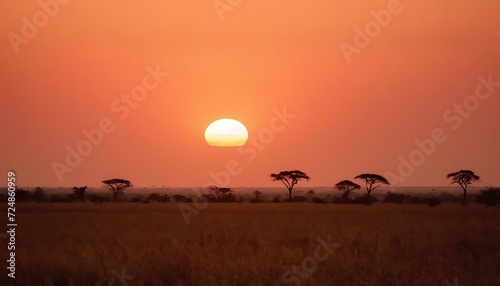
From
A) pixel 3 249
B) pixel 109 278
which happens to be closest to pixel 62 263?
pixel 109 278

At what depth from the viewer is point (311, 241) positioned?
18641mm

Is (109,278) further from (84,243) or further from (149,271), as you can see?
(84,243)

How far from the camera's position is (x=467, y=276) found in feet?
39.1

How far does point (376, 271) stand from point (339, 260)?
5.28 ft

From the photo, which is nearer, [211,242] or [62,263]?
[62,263]

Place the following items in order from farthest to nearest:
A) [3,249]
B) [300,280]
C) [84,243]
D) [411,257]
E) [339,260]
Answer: [84,243]
[3,249]
[411,257]
[339,260]
[300,280]

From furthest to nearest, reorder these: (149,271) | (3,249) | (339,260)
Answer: (3,249)
(339,260)
(149,271)

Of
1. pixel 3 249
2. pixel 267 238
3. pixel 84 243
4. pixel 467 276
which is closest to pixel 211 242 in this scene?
pixel 267 238

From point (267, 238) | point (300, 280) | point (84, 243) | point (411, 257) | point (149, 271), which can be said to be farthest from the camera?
point (267, 238)

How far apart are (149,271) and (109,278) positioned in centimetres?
98

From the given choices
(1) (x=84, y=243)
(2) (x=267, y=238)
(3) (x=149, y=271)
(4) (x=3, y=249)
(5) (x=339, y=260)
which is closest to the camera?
(3) (x=149, y=271)

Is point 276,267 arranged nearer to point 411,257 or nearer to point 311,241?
point 411,257

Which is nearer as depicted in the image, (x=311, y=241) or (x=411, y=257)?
(x=411, y=257)

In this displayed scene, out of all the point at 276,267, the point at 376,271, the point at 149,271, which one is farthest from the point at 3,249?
the point at 376,271
